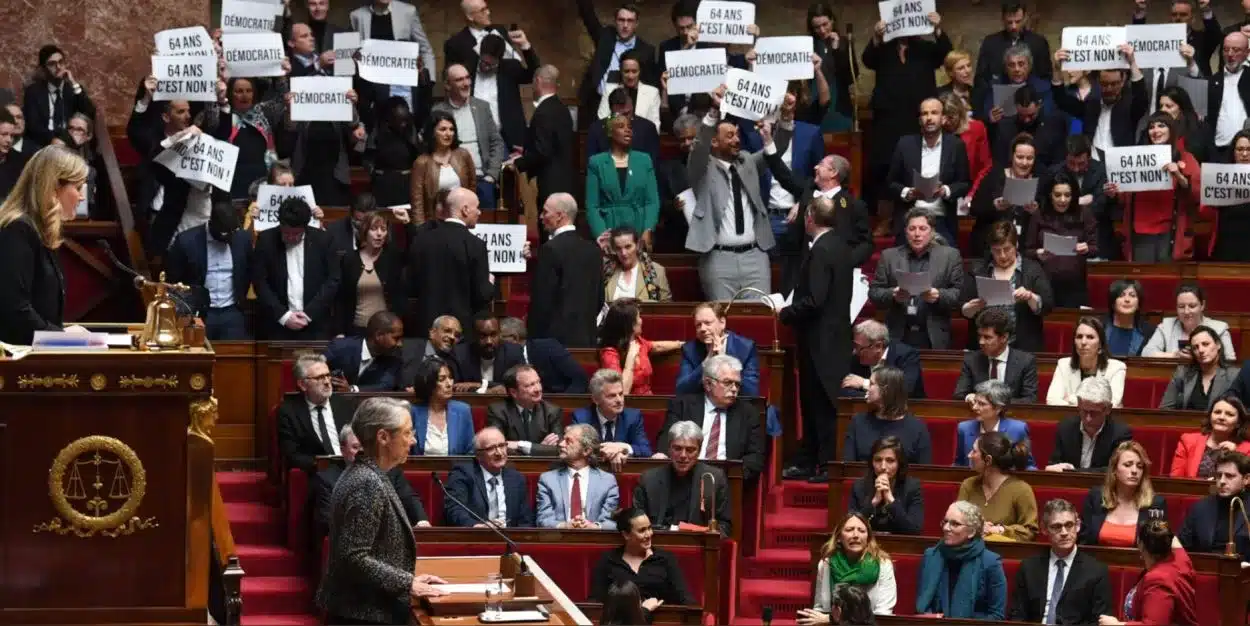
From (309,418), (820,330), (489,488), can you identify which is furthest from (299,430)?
(820,330)

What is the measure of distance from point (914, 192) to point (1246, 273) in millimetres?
1664

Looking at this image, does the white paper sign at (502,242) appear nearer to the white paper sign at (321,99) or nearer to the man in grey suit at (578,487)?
the white paper sign at (321,99)

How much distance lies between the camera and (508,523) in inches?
320

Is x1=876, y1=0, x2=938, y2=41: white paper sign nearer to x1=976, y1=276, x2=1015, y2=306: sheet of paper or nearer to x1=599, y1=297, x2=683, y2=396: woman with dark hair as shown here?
x1=976, y1=276, x2=1015, y2=306: sheet of paper

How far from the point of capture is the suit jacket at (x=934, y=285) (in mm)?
9773

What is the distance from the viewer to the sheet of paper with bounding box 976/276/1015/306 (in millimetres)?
9641

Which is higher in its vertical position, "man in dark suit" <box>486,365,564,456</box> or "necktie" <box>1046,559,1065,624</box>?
"man in dark suit" <box>486,365,564,456</box>

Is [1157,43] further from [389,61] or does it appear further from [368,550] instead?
[368,550]

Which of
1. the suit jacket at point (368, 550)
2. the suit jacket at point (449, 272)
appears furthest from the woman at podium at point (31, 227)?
the suit jacket at point (449, 272)

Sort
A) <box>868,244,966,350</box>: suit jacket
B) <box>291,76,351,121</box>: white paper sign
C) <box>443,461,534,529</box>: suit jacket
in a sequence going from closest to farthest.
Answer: <box>443,461,534,529</box>: suit jacket
<box>868,244,966,350</box>: suit jacket
<box>291,76,351,121</box>: white paper sign

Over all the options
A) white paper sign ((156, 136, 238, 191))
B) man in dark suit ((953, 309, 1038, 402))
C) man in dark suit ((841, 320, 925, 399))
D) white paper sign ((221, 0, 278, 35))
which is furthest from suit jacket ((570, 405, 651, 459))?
white paper sign ((221, 0, 278, 35))

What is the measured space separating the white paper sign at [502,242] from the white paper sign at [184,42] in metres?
1.88

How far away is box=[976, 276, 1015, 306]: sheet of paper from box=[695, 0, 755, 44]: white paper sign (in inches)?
104

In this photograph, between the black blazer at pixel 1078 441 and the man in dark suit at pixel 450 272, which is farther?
the man in dark suit at pixel 450 272
